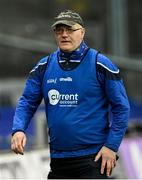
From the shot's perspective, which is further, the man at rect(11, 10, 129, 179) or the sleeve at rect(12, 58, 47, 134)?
the sleeve at rect(12, 58, 47, 134)

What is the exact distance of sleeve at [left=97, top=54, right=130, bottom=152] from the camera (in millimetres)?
5250

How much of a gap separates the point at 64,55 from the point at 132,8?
8.01m

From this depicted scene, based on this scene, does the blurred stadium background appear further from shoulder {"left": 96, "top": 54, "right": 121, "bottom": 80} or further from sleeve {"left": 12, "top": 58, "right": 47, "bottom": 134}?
shoulder {"left": 96, "top": 54, "right": 121, "bottom": 80}

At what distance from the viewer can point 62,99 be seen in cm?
530

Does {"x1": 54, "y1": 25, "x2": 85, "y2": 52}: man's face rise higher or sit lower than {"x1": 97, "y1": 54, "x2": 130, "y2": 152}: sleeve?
higher

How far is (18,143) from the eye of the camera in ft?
17.3

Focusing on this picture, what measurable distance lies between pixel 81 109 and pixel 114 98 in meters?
0.23

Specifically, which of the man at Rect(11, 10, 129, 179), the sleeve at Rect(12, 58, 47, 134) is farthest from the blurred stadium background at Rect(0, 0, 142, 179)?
the man at Rect(11, 10, 129, 179)

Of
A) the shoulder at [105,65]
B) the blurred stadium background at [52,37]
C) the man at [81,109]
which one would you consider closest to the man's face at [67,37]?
the man at [81,109]

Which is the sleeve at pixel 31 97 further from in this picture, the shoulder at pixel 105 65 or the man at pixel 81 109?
the shoulder at pixel 105 65

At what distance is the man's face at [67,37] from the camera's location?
526 centimetres

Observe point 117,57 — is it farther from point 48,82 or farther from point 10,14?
point 48,82

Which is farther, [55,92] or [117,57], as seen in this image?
[117,57]

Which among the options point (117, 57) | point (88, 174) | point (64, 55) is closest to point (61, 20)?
point (64, 55)
